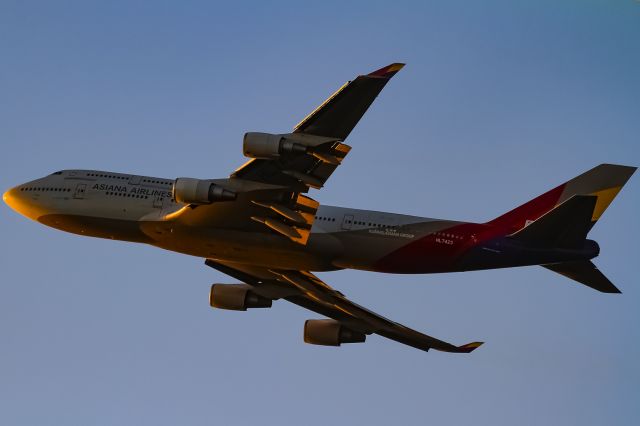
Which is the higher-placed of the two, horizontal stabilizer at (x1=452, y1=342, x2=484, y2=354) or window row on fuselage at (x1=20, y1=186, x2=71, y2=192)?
window row on fuselage at (x1=20, y1=186, x2=71, y2=192)

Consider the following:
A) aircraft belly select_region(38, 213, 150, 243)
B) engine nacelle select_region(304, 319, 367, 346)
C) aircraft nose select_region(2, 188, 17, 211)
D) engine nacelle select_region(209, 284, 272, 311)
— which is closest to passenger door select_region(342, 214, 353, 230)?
engine nacelle select_region(209, 284, 272, 311)

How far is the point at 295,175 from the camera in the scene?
3738cm

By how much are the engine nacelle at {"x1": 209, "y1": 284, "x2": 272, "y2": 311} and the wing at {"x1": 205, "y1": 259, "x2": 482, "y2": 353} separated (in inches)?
13.5

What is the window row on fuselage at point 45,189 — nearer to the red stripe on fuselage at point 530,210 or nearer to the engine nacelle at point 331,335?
the engine nacelle at point 331,335

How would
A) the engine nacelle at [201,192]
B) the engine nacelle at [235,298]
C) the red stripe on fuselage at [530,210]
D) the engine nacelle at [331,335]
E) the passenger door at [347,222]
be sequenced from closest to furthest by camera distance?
the engine nacelle at [201,192], the passenger door at [347,222], the red stripe on fuselage at [530,210], the engine nacelle at [235,298], the engine nacelle at [331,335]

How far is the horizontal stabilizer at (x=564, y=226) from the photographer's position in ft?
124

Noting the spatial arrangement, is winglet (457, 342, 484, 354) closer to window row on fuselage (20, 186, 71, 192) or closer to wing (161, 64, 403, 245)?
wing (161, 64, 403, 245)

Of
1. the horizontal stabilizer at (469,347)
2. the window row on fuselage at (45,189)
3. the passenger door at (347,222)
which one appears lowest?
the horizontal stabilizer at (469,347)

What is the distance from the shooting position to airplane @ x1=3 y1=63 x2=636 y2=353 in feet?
123

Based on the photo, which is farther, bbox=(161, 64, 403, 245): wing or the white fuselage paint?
the white fuselage paint

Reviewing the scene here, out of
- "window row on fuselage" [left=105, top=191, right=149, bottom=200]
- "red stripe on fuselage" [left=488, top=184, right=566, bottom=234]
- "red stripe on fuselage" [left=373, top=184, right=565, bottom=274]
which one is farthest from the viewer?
"red stripe on fuselage" [left=488, top=184, right=566, bottom=234]

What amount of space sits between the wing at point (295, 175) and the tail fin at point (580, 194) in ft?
30.3

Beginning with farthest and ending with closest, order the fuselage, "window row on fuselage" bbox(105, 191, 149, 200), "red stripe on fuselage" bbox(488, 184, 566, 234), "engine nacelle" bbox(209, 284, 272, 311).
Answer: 1. "engine nacelle" bbox(209, 284, 272, 311)
2. "red stripe on fuselage" bbox(488, 184, 566, 234)
3. "window row on fuselage" bbox(105, 191, 149, 200)
4. the fuselage

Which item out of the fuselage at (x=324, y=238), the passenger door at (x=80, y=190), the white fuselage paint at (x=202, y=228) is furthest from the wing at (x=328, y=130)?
the passenger door at (x=80, y=190)
